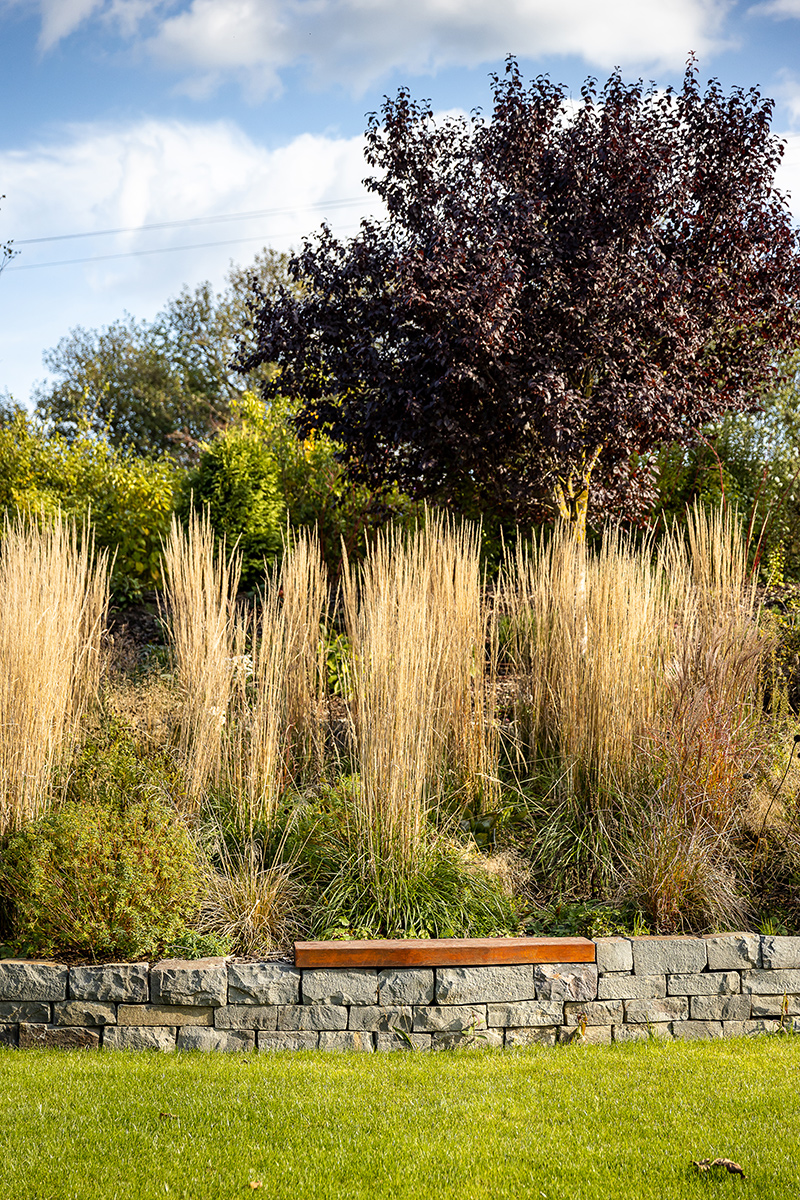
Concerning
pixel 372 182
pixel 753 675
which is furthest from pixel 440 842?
pixel 372 182

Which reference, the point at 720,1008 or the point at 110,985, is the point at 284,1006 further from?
the point at 720,1008

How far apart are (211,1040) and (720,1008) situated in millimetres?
2040

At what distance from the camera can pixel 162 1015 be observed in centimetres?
336

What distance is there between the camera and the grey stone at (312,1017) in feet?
11.1

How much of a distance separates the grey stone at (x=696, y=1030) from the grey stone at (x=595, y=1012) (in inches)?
10.1

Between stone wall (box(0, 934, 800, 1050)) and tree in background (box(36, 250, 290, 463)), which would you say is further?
tree in background (box(36, 250, 290, 463))

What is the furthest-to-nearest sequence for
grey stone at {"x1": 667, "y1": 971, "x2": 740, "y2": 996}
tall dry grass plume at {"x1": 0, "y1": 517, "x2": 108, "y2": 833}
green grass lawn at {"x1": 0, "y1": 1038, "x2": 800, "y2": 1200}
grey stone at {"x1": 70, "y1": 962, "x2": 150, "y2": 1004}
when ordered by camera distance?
1. tall dry grass plume at {"x1": 0, "y1": 517, "x2": 108, "y2": 833}
2. grey stone at {"x1": 667, "y1": 971, "x2": 740, "y2": 996}
3. grey stone at {"x1": 70, "y1": 962, "x2": 150, "y2": 1004}
4. green grass lawn at {"x1": 0, "y1": 1038, "x2": 800, "y2": 1200}

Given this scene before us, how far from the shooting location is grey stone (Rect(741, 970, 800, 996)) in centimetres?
365

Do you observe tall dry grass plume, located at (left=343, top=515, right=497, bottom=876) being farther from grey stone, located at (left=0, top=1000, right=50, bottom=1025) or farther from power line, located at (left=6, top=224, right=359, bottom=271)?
power line, located at (left=6, top=224, right=359, bottom=271)

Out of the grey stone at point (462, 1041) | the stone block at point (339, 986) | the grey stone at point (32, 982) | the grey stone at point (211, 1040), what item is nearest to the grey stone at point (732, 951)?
the grey stone at point (462, 1041)

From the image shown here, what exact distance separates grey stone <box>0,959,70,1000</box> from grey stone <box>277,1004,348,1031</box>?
84 centimetres

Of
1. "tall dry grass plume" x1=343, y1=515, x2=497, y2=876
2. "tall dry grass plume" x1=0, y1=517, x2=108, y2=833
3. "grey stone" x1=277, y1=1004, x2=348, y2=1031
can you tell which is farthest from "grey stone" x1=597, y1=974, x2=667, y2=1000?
"tall dry grass plume" x1=0, y1=517, x2=108, y2=833

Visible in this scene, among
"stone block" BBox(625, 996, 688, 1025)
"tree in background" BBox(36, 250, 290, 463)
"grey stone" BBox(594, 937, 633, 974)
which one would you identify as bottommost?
"stone block" BBox(625, 996, 688, 1025)

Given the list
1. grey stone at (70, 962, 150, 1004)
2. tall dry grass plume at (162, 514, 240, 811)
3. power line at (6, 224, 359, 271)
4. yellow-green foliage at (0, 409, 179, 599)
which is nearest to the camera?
grey stone at (70, 962, 150, 1004)
